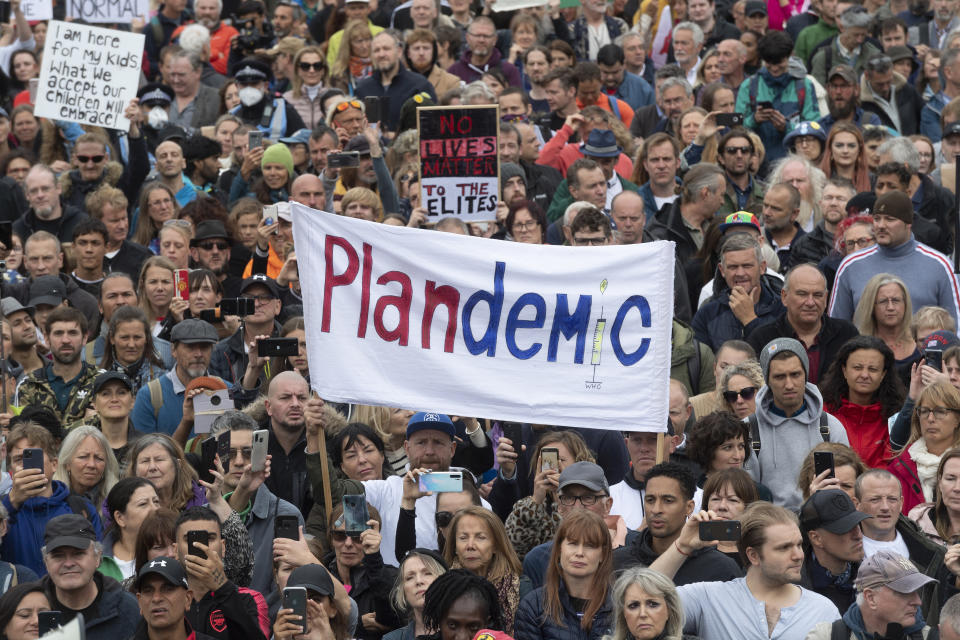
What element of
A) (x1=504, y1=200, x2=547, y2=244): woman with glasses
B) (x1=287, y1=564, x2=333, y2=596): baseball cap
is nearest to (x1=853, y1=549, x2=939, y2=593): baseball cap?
(x1=287, y1=564, x2=333, y2=596): baseball cap

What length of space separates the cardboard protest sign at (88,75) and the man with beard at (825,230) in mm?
6123

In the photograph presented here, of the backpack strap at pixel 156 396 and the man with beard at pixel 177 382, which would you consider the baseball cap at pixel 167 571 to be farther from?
the backpack strap at pixel 156 396

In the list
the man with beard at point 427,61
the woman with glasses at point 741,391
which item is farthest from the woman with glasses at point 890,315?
the man with beard at point 427,61

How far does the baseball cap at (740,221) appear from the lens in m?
13.8

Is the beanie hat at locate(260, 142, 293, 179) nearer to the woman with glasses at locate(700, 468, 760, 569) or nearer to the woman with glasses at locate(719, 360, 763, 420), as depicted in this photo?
the woman with glasses at locate(719, 360, 763, 420)

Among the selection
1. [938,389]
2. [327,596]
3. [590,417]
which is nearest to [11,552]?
[327,596]

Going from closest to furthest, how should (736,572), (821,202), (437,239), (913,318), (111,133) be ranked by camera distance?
(736,572) → (437,239) → (913,318) → (821,202) → (111,133)

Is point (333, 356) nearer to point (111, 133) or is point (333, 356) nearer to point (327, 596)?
point (327, 596)

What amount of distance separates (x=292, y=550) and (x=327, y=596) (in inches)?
15.6

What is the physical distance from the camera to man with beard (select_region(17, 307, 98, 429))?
12757mm

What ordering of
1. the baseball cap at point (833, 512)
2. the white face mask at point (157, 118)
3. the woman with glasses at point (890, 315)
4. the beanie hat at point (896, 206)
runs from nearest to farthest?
the baseball cap at point (833, 512) < the woman with glasses at point (890, 315) < the beanie hat at point (896, 206) < the white face mask at point (157, 118)

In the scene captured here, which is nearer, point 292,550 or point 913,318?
point 292,550

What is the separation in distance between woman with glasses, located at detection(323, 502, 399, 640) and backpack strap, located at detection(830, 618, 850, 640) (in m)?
2.40

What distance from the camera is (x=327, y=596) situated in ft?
31.3
